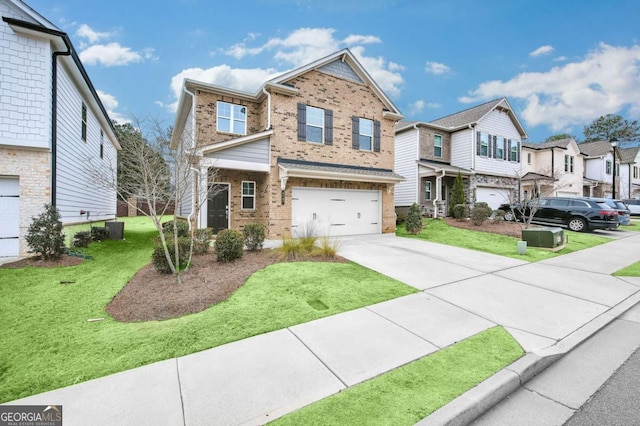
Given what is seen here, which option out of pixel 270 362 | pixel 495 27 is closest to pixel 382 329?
pixel 270 362

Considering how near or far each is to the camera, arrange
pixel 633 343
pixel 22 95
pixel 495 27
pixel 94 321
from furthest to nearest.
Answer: pixel 495 27 < pixel 22 95 < pixel 94 321 < pixel 633 343

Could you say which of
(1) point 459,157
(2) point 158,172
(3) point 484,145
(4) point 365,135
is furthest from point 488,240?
(2) point 158,172

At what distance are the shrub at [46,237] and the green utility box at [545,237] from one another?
629 inches

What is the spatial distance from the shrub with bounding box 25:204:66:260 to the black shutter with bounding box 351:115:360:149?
1116cm

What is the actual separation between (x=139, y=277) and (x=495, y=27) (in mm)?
24530

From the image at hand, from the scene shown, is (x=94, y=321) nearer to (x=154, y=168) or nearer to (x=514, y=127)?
(x=154, y=168)

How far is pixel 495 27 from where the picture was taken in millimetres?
18359

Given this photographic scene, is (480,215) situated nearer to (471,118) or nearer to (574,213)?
(574,213)

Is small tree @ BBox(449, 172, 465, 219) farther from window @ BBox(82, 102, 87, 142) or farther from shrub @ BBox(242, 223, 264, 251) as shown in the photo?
window @ BBox(82, 102, 87, 142)

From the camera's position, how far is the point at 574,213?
15.1 meters

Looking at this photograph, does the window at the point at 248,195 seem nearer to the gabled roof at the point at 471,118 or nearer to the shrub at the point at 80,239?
the shrub at the point at 80,239

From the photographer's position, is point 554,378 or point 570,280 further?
point 570,280

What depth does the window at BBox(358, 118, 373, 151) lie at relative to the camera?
13.5m

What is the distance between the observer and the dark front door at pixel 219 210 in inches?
444
